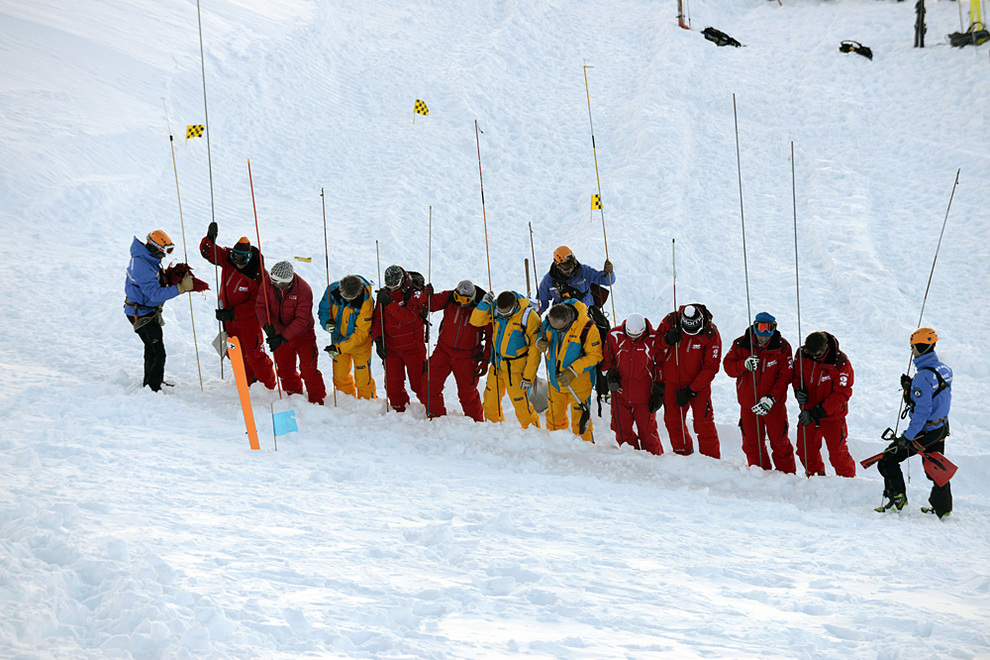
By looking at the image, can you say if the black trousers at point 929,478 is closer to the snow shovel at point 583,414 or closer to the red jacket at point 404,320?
the snow shovel at point 583,414

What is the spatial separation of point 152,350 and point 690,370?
5.94 metres

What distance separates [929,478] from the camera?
22.5 feet

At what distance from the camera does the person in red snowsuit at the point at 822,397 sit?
25.6 ft

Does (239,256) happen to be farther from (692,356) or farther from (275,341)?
(692,356)

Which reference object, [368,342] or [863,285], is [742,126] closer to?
[863,285]

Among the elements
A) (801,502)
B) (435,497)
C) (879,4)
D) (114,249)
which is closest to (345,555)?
(435,497)

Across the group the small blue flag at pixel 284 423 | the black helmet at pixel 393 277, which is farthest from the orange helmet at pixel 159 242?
the small blue flag at pixel 284 423

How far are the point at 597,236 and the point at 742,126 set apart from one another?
5802mm

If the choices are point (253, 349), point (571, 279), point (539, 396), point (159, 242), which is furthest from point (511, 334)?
point (159, 242)

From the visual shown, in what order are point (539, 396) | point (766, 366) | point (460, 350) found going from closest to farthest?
point (766, 366)
point (539, 396)
point (460, 350)

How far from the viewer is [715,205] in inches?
595

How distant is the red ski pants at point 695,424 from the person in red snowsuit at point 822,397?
36.5 inches

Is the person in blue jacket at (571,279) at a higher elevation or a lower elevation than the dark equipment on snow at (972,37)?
lower

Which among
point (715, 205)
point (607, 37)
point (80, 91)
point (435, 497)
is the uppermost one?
point (607, 37)
